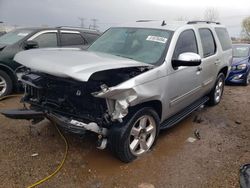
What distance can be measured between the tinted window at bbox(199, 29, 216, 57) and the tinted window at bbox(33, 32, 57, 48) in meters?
3.72

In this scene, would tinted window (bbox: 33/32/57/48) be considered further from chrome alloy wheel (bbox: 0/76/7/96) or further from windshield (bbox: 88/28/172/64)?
windshield (bbox: 88/28/172/64)

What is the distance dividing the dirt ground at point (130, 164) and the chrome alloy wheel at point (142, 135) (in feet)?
0.46

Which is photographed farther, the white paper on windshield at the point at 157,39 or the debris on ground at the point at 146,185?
the white paper on windshield at the point at 157,39

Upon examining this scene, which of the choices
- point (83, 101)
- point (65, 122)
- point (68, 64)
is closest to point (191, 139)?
point (83, 101)

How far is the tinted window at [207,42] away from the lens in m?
5.07

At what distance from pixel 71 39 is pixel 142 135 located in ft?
14.4

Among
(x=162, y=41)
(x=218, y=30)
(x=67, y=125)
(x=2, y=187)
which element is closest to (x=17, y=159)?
(x=2, y=187)

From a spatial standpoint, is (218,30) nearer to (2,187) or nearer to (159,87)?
(159,87)

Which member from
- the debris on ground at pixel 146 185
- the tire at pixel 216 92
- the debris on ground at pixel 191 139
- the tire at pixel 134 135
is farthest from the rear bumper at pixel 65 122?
the tire at pixel 216 92

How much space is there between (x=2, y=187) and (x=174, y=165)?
2149 millimetres

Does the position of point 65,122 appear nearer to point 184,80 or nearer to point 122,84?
point 122,84

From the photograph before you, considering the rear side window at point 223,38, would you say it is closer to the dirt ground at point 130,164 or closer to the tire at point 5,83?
the dirt ground at point 130,164

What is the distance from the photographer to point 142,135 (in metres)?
3.71

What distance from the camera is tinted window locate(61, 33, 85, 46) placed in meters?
7.05
